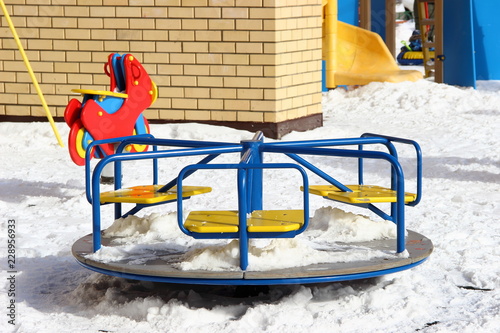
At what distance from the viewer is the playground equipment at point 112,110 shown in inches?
281

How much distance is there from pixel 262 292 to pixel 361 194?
0.81m

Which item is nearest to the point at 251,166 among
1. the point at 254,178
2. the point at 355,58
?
the point at 254,178

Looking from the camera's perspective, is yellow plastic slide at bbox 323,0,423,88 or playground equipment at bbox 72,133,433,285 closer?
playground equipment at bbox 72,133,433,285

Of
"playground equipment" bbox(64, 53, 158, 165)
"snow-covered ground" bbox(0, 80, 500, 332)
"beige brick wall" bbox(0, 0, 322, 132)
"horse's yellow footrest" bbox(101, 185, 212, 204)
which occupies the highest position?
"beige brick wall" bbox(0, 0, 322, 132)

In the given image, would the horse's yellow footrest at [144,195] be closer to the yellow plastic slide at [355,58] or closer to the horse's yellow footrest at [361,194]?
the horse's yellow footrest at [361,194]

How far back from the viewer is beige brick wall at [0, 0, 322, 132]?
996 cm

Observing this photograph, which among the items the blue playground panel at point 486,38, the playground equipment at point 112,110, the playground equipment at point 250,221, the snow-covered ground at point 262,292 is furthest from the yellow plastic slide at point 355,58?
the playground equipment at point 250,221

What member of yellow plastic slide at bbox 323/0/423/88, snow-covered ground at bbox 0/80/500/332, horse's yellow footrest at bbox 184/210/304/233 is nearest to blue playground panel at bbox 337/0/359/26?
yellow plastic slide at bbox 323/0/423/88

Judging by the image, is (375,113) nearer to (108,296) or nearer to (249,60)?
(249,60)

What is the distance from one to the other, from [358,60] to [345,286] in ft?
36.3

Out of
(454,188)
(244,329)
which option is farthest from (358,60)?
(244,329)

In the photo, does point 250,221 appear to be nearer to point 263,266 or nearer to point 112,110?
point 263,266

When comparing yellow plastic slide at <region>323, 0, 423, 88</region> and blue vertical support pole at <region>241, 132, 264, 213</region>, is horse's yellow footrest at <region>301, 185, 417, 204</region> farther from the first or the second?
yellow plastic slide at <region>323, 0, 423, 88</region>

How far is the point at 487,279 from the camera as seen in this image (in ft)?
15.8
